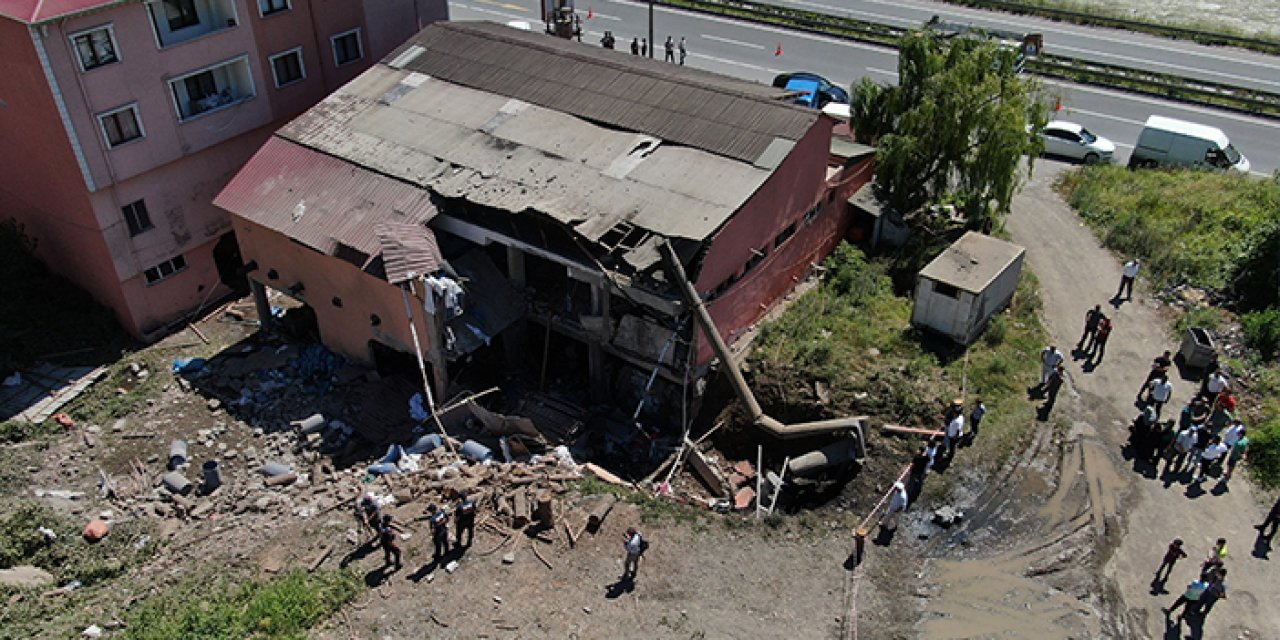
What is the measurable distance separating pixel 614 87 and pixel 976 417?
1544 cm

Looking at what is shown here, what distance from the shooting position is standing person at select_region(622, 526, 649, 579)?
22938 mm

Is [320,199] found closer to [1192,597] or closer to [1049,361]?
[1049,361]

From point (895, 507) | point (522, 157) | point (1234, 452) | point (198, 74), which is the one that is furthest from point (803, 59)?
point (895, 507)

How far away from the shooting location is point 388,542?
23312 mm

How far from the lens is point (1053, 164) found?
41688 mm

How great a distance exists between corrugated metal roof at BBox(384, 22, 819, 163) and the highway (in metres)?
10.5

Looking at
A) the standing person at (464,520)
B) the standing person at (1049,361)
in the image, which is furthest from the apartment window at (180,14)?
the standing person at (1049,361)

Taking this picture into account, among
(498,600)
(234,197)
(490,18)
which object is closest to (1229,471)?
(498,600)

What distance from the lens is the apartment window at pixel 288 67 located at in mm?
35906

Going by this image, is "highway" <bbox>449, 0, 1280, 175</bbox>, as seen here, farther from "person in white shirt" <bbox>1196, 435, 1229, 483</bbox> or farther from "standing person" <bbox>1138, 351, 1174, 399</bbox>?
"person in white shirt" <bbox>1196, 435, 1229, 483</bbox>

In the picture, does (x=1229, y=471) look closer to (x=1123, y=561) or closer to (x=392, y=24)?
(x=1123, y=561)

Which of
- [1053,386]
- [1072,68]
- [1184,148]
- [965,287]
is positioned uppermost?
[1072,68]

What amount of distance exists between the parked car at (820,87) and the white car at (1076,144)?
29.7 ft

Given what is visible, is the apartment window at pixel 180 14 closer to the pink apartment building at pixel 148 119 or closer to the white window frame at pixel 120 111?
the pink apartment building at pixel 148 119
